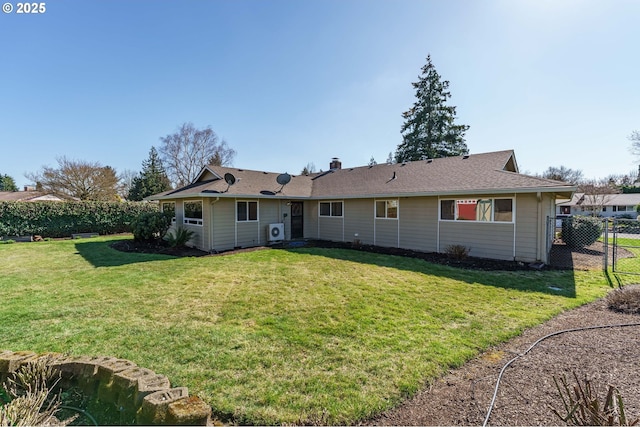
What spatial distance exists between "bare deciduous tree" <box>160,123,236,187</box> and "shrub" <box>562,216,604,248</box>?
3173 cm

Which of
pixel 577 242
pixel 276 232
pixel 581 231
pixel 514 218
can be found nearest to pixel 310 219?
pixel 276 232

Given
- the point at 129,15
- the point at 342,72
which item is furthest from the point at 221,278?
the point at 342,72

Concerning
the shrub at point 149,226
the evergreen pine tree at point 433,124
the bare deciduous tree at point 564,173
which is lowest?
the shrub at point 149,226

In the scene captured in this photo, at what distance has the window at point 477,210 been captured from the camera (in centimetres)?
925

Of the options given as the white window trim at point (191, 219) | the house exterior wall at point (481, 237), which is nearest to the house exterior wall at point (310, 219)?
the white window trim at point (191, 219)

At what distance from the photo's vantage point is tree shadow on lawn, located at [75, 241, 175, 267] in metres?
8.75

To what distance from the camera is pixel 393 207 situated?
11891 mm

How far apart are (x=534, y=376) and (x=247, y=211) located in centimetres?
1105

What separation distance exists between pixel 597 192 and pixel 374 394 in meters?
40.5

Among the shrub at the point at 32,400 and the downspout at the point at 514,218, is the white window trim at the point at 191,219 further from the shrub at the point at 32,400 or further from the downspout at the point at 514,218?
the downspout at the point at 514,218

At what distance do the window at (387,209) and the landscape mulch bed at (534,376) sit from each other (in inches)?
292

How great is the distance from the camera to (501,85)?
1062cm

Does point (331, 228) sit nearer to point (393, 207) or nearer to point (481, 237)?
point (393, 207)

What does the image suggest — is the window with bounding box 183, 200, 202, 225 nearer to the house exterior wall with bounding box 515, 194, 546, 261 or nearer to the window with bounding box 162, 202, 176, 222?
the window with bounding box 162, 202, 176, 222
